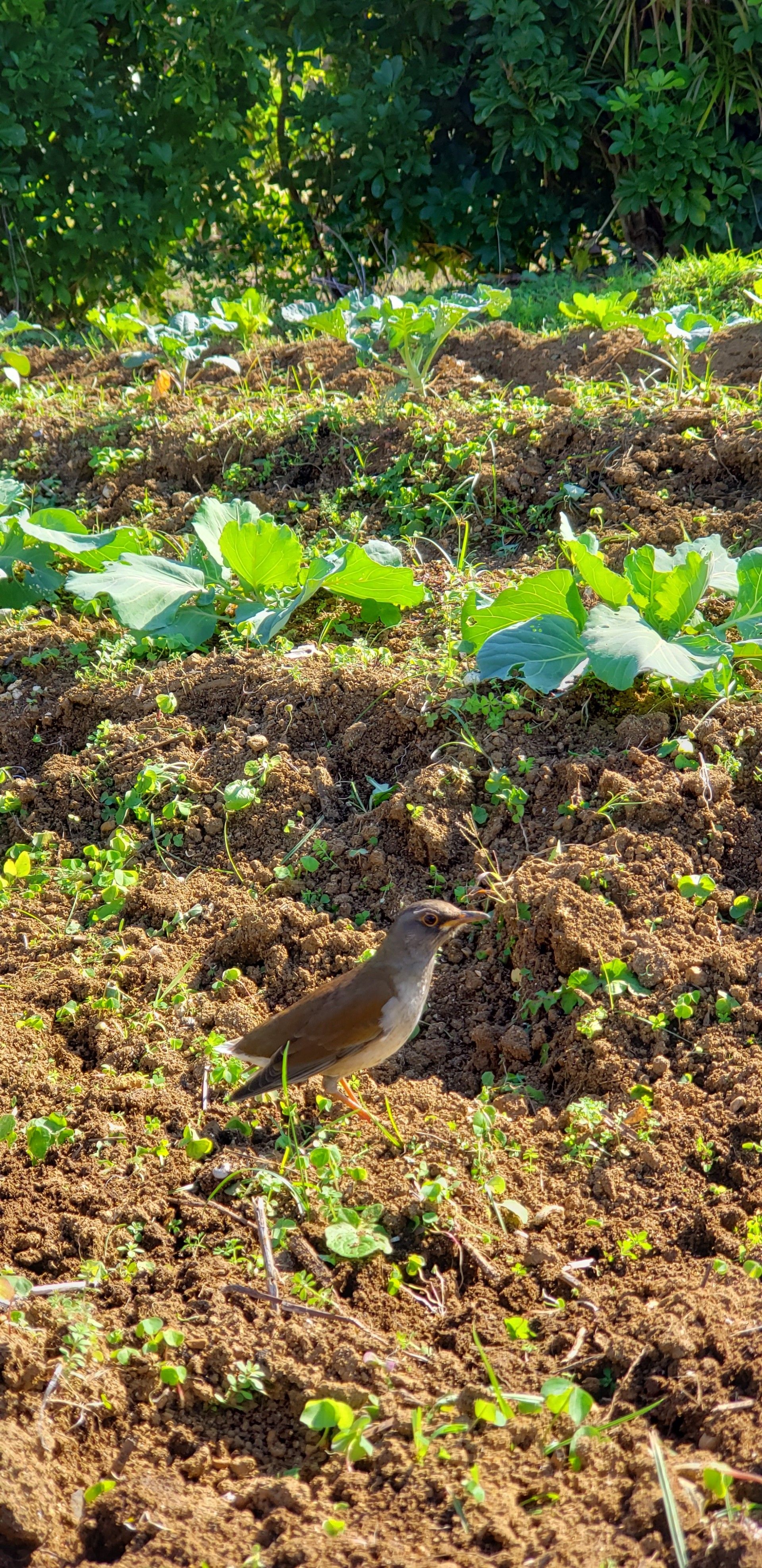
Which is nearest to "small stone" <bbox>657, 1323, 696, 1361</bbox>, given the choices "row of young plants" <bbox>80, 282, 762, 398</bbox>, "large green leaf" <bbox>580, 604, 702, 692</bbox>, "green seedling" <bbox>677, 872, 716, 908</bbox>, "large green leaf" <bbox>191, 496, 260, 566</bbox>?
"green seedling" <bbox>677, 872, 716, 908</bbox>

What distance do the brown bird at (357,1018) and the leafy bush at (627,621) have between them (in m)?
1.06

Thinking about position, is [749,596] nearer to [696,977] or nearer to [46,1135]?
[696,977]

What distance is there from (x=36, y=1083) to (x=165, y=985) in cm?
47

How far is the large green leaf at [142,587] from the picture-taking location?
14.7 feet

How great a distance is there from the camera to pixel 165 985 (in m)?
Answer: 3.45

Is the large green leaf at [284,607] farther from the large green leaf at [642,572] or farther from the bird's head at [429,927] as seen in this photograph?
the bird's head at [429,927]

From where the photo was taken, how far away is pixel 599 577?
3.94 m

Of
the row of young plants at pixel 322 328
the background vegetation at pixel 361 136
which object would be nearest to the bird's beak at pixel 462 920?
the row of young plants at pixel 322 328

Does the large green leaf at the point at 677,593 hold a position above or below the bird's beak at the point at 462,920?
above

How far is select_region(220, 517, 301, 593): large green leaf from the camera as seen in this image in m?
4.46

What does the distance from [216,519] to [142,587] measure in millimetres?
434

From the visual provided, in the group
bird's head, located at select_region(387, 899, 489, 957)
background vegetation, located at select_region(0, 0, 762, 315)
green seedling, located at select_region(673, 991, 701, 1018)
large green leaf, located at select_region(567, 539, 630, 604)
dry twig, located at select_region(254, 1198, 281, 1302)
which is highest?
background vegetation, located at select_region(0, 0, 762, 315)

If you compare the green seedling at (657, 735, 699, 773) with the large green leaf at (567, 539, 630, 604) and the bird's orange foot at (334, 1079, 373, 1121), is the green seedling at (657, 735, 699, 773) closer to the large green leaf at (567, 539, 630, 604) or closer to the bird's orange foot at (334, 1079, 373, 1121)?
the large green leaf at (567, 539, 630, 604)

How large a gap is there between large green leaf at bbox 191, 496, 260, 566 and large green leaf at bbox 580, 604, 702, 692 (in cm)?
147
